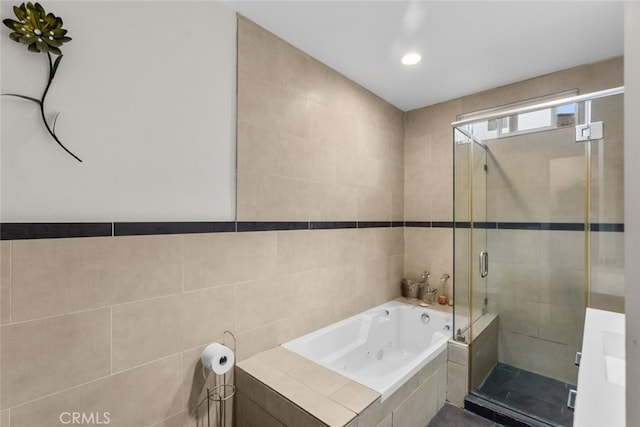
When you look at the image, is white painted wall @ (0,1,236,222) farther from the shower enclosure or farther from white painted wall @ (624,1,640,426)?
the shower enclosure

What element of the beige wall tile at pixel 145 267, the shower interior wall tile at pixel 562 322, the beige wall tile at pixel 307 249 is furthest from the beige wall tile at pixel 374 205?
the beige wall tile at pixel 145 267

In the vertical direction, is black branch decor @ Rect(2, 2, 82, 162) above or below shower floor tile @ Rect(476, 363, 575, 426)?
above

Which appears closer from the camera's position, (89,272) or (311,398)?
(89,272)

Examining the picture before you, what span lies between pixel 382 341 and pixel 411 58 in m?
2.44

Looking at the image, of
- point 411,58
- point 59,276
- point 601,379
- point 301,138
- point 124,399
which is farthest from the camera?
point 411,58

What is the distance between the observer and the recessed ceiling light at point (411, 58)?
2322 mm

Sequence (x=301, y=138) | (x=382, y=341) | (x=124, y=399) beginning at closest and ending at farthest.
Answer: (x=124, y=399), (x=301, y=138), (x=382, y=341)

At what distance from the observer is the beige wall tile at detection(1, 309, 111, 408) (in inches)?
45.3

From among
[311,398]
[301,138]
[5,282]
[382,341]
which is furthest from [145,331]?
[382,341]

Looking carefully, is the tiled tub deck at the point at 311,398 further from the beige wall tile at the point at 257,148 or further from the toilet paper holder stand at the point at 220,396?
the beige wall tile at the point at 257,148

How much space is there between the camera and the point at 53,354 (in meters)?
1.24

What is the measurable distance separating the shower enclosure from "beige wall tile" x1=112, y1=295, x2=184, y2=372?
2091 mm

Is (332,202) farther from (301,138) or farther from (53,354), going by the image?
(53,354)

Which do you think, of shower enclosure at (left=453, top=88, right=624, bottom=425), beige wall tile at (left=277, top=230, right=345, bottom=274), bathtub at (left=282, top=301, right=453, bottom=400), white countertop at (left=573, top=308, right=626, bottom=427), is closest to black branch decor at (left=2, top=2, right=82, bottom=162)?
beige wall tile at (left=277, top=230, right=345, bottom=274)
